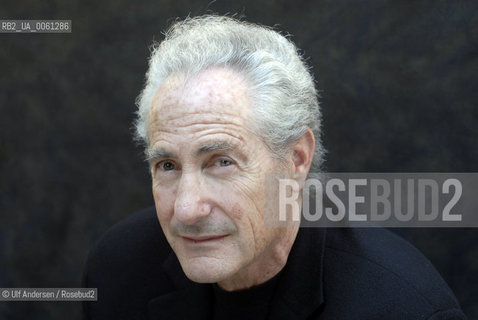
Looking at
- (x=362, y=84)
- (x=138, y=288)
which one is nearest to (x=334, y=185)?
Result: (x=362, y=84)

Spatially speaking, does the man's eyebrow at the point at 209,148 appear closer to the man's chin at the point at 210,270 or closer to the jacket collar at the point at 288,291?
the man's chin at the point at 210,270

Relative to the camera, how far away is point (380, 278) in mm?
2047

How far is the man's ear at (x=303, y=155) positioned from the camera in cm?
202

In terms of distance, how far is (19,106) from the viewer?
9.83 feet

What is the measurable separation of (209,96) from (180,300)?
2.25ft

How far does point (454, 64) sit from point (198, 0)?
3.18 ft

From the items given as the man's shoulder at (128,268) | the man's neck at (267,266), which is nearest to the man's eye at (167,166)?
the man's neck at (267,266)

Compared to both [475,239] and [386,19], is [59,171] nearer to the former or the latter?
[386,19]

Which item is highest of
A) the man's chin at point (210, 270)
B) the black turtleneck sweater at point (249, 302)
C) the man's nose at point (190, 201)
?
the man's nose at point (190, 201)

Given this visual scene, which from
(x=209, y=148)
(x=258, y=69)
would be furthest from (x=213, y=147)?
(x=258, y=69)

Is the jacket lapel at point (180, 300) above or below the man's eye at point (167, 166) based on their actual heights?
below

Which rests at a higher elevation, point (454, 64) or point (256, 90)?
point (454, 64)

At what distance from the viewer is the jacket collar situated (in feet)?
6.72

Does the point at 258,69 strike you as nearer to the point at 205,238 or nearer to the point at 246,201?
the point at 246,201
